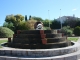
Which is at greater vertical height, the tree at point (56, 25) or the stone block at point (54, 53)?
the tree at point (56, 25)

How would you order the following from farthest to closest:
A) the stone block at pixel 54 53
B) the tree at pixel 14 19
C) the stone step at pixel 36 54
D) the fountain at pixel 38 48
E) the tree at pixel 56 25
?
the tree at pixel 56 25
the tree at pixel 14 19
the stone block at pixel 54 53
the fountain at pixel 38 48
the stone step at pixel 36 54

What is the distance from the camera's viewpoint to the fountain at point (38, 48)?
22.6ft

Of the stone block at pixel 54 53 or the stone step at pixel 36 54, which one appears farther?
the stone block at pixel 54 53

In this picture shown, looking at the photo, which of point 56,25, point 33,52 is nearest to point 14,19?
point 56,25

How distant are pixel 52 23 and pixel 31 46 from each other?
4400cm

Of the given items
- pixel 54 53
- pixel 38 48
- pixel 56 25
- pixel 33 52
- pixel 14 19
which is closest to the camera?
pixel 33 52

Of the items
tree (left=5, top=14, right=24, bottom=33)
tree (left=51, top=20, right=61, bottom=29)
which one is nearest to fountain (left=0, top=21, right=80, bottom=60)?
tree (left=5, top=14, right=24, bottom=33)

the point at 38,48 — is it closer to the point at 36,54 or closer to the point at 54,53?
the point at 36,54

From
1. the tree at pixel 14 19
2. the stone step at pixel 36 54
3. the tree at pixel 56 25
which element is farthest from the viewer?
the tree at pixel 56 25

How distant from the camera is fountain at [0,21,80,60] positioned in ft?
22.6

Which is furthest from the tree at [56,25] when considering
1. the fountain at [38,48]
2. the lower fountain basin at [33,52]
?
the lower fountain basin at [33,52]

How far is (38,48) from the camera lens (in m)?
7.95

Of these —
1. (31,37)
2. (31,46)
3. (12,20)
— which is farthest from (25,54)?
(12,20)

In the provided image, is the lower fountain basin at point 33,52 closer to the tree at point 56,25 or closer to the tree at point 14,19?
the tree at point 14,19
